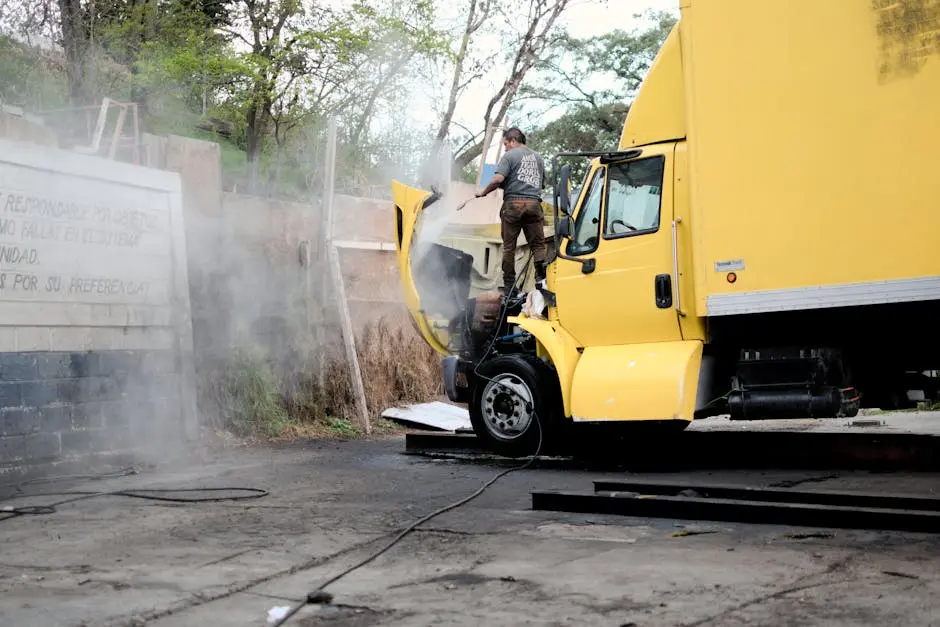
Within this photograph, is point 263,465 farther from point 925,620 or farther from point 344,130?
point 344,130

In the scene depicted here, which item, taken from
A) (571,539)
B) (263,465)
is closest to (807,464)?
(571,539)

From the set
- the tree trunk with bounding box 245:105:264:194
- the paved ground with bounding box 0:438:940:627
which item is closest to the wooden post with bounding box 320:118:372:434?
the paved ground with bounding box 0:438:940:627

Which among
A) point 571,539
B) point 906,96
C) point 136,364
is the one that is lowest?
point 571,539

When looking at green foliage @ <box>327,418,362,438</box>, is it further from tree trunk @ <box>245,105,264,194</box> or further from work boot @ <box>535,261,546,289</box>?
tree trunk @ <box>245,105,264,194</box>

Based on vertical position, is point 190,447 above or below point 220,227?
below

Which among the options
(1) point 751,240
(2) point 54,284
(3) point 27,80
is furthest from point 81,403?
(3) point 27,80

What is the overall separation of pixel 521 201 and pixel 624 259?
74.7 inches

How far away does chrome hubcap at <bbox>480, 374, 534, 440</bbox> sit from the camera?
8562 mm

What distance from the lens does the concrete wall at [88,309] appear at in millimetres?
8016

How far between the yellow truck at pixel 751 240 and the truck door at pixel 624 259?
1 centimetres

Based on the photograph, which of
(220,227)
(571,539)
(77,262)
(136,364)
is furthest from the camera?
(220,227)

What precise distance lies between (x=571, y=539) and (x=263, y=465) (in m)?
4.32

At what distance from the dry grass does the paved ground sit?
3699 millimetres

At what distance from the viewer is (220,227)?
10844 millimetres
